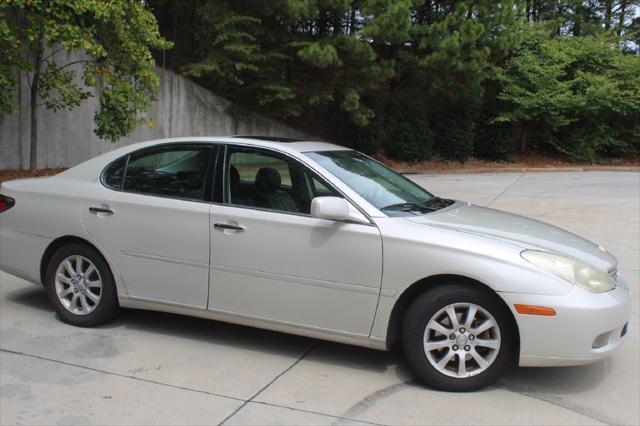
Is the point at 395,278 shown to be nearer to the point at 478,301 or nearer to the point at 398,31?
the point at 478,301

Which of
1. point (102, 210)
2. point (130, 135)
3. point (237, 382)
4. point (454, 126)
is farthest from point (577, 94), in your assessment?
point (237, 382)

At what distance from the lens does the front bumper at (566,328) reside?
381cm

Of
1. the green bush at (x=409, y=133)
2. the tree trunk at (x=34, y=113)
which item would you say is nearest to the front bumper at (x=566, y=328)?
the tree trunk at (x=34, y=113)

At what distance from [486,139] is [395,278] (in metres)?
21.0

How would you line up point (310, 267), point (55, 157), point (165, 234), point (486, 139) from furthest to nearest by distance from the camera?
point (486, 139) < point (55, 157) < point (165, 234) < point (310, 267)

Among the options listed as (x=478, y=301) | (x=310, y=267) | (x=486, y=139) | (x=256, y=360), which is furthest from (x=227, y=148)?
(x=486, y=139)

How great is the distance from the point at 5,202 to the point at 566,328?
4.41m

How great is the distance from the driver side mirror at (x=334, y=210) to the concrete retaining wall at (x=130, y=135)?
11419 millimetres

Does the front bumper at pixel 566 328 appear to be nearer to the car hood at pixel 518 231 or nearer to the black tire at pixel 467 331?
the black tire at pixel 467 331

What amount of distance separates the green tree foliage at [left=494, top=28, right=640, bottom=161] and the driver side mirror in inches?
795

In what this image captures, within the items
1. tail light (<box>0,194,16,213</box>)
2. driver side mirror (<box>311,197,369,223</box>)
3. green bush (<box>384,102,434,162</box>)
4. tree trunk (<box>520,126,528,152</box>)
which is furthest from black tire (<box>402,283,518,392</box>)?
tree trunk (<box>520,126,528,152</box>)

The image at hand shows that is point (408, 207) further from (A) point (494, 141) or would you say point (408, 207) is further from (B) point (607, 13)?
(B) point (607, 13)

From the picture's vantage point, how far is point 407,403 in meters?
3.88

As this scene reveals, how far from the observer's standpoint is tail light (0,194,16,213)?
5422 millimetres
